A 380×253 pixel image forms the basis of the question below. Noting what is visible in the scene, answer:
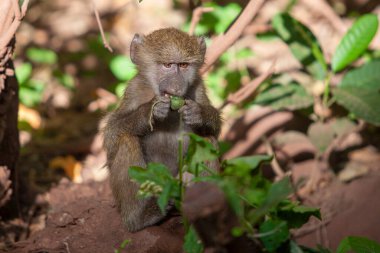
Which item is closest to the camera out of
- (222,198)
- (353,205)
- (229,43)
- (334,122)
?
(222,198)

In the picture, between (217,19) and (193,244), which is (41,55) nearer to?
(217,19)

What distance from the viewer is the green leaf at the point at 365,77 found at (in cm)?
607

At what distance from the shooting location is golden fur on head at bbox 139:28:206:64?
4.54 m

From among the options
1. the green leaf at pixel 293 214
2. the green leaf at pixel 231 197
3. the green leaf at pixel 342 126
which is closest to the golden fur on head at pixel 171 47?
the green leaf at pixel 293 214

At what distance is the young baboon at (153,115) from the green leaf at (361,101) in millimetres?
1910

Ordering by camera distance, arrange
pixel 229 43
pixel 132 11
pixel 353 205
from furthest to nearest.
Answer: pixel 132 11 → pixel 353 205 → pixel 229 43

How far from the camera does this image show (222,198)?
8.50 ft

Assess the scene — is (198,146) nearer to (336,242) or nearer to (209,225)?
(209,225)

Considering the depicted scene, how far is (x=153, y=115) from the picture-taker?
4098 mm

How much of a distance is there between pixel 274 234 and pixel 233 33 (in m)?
2.74

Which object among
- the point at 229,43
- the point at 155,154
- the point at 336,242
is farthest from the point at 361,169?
the point at 155,154

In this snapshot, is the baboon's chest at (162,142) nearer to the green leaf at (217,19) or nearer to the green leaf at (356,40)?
the green leaf at (356,40)

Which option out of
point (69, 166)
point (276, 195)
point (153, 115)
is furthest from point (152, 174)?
point (69, 166)

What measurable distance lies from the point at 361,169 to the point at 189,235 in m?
4.14
